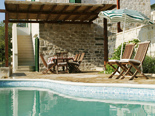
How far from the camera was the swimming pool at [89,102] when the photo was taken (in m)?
3.46

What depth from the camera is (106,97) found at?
4.66 m

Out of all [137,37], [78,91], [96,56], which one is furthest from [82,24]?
[78,91]

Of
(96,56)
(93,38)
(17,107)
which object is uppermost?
(93,38)

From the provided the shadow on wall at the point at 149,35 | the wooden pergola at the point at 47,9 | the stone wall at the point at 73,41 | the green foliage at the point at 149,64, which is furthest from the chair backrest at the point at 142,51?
the stone wall at the point at 73,41

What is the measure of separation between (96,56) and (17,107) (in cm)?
833

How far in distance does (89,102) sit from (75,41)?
760cm

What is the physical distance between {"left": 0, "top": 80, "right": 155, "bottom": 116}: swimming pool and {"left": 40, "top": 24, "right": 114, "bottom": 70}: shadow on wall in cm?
555

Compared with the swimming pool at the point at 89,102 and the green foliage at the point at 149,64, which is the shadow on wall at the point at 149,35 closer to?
the green foliage at the point at 149,64

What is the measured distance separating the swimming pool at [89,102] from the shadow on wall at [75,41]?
5552 mm

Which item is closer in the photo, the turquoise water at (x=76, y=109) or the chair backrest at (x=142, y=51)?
the turquoise water at (x=76, y=109)

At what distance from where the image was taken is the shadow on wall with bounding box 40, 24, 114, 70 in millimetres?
11172

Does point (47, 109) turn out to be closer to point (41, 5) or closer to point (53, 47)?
point (41, 5)

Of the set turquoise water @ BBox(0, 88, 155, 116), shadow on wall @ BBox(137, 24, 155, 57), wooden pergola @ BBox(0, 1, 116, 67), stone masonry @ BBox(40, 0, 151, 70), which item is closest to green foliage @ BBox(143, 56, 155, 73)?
shadow on wall @ BBox(137, 24, 155, 57)

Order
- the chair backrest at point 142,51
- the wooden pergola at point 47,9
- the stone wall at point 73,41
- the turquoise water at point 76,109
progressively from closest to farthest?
the turquoise water at point 76,109 < the chair backrest at point 142,51 < the wooden pergola at point 47,9 < the stone wall at point 73,41
